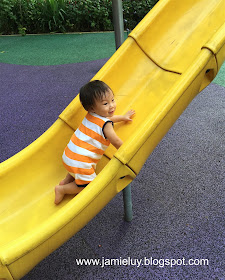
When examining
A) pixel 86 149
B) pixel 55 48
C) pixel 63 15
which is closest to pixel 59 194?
pixel 86 149

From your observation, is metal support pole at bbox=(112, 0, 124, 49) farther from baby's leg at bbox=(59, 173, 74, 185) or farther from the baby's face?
baby's leg at bbox=(59, 173, 74, 185)

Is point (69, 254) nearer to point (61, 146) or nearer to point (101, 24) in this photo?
point (61, 146)

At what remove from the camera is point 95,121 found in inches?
59.8

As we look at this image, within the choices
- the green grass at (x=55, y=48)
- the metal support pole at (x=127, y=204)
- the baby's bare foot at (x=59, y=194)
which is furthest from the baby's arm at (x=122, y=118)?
the green grass at (x=55, y=48)

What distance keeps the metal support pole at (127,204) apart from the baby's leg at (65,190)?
246 mm

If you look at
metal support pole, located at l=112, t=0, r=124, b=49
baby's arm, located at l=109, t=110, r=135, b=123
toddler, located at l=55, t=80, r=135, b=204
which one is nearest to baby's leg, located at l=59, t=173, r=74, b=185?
toddler, located at l=55, t=80, r=135, b=204

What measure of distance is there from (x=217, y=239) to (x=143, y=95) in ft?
2.84

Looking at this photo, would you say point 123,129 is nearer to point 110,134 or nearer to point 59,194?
point 110,134

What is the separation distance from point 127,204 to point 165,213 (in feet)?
0.78

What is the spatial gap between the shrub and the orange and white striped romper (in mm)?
4675

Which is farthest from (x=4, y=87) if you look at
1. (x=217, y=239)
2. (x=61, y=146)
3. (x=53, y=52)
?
(x=217, y=239)

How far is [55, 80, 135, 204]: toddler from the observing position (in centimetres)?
148

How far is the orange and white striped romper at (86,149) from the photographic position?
149 centimetres

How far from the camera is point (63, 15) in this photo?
6016 mm
